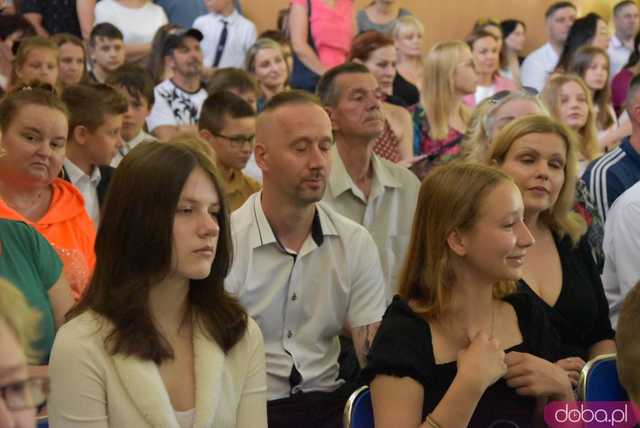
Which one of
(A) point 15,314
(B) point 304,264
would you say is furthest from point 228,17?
(A) point 15,314

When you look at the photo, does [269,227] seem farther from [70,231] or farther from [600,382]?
[600,382]

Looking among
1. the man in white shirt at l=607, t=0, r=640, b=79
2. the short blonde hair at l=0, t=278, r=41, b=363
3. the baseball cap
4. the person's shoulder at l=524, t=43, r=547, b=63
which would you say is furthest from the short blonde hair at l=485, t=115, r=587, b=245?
the man in white shirt at l=607, t=0, r=640, b=79

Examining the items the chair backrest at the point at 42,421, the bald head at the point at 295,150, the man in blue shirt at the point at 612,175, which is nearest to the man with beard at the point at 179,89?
the man in blue shirt at the point at 612,175

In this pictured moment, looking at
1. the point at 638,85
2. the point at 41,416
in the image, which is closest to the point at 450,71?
the point at 638,85

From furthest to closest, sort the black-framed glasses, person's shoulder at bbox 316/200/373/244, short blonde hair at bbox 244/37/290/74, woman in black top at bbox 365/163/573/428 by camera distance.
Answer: short blonde hair at bbox 244/37/290/74 → the black-framed glasses → person's shoulder at bbox 316/200/373/244 → woman in black top at bbox 365/163/573/428

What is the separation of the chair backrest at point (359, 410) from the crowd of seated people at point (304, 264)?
0.06 metres

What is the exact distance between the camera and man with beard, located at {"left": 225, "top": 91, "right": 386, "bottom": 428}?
10.4 ft

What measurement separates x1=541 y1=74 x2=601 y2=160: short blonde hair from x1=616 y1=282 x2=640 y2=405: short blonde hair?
3.45m

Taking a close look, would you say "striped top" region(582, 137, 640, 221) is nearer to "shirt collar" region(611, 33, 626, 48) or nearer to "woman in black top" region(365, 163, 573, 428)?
"woman in black top" region(365, 163, 573, 428)

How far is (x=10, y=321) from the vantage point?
4.87 feet

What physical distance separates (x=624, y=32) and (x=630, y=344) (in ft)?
24.5

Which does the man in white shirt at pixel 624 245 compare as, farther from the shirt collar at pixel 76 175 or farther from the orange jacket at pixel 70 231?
the shirt collar at pixel 76 175

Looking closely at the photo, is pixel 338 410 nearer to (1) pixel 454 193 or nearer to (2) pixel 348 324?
(2) pixel 348 324

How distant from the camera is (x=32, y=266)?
115 inches
